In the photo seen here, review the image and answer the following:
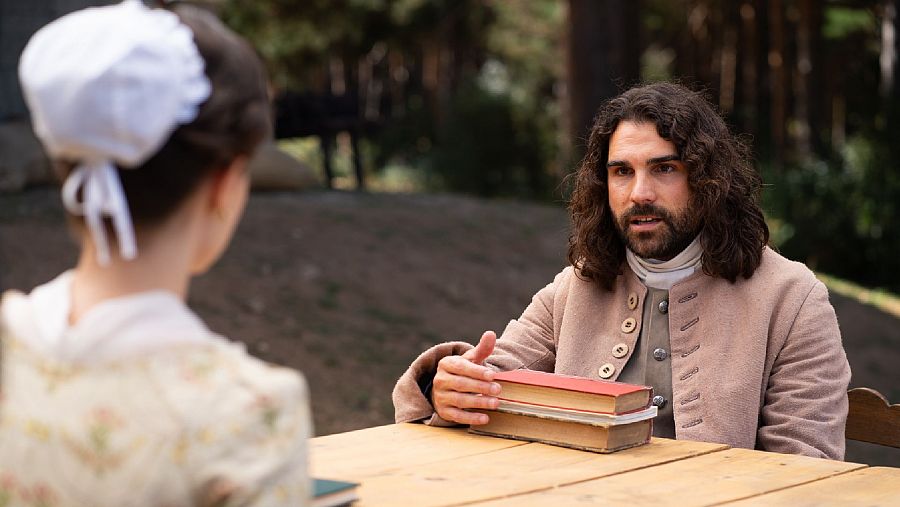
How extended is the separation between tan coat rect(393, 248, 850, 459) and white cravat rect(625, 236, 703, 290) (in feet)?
0.11

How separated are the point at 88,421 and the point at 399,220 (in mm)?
9719

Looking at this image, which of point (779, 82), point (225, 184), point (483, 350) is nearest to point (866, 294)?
point (779, 82)

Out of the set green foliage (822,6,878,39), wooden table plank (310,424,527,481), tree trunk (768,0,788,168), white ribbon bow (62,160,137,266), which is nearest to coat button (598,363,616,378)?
wooden table plank (310,424,527,481)

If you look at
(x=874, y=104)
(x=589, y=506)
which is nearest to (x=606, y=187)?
(x=589, y=506)

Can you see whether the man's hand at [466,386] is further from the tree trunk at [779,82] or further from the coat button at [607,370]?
the tree trunk at [779,82]

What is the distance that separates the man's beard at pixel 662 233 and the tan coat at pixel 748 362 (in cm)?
10

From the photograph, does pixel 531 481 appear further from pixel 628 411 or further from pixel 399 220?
pixel 399 220

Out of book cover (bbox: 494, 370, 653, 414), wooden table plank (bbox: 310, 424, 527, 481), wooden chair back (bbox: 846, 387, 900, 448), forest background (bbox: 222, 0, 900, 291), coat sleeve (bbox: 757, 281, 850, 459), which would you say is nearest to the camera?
wooden table plank (bbox: 310, 424, 527, 481)

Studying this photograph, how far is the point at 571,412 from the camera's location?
2.75 metres

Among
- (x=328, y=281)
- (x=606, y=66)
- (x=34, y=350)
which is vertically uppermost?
(x=34, y=350)

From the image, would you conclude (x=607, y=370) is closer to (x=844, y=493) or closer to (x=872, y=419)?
(x=872, y=419)

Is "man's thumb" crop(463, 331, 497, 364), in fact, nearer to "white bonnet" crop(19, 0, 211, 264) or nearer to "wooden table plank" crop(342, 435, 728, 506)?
"wooden table plank" crop(342, 435, 728, 506)

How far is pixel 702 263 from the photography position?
3.32 metres

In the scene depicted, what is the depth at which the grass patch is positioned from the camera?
466 inches
